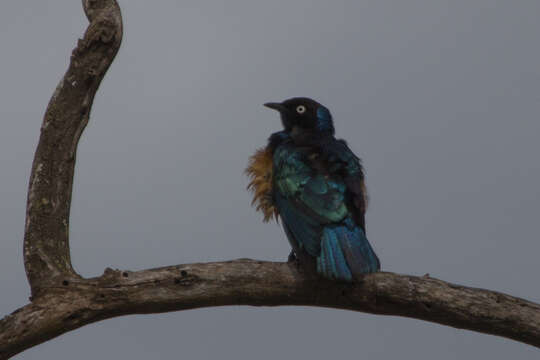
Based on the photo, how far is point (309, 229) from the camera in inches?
253

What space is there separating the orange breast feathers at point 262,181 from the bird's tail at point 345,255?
3.48ft

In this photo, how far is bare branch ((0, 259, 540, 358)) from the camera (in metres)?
5.34

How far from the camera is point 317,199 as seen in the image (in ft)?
21.6

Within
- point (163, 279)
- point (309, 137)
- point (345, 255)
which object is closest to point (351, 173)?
point (309, 137)

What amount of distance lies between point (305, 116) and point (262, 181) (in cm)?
145

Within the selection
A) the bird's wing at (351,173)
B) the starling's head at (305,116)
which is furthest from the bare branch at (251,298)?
the starling's head at (305,116)

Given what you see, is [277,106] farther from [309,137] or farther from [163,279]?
[163,279]

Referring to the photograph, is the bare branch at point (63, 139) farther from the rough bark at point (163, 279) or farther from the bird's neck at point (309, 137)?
the bird's neck at point (309, 137)

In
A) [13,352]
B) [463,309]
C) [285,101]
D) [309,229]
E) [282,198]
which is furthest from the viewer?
[285,101]

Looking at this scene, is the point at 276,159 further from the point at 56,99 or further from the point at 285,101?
the point at 56,99

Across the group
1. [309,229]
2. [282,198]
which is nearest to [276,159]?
[282,198]

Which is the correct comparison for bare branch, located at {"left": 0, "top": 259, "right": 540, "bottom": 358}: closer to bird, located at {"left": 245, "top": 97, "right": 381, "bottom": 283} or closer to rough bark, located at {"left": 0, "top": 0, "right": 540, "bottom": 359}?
rough bark, located at {"left": 0, "top": 0, "right": 540, "bottom": 359}

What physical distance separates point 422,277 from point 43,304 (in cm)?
268

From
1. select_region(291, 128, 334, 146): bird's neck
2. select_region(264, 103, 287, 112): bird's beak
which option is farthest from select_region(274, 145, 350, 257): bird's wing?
select_region(264, 103, 287, 112): bird's beak
